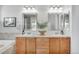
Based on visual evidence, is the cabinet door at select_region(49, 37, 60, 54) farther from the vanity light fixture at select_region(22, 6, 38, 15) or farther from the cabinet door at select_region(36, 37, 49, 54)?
the vanity light fixture at select_region(22, 6, 38, 15)

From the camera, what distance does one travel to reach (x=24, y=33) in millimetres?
3281

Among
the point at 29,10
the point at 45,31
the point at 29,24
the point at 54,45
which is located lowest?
the point at 54,45

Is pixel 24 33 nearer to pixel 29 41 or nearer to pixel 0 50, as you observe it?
pixel 29 41

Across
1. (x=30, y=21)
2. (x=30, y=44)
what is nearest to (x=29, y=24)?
(x=30, y=21)

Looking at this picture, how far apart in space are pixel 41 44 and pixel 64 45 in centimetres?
53

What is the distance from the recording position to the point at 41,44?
3.30 meters

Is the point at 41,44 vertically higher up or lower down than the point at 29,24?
lower down

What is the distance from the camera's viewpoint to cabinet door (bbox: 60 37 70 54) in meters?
3.22

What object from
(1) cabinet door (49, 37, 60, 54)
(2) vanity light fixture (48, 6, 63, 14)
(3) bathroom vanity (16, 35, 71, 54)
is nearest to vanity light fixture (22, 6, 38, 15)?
(2) vanity light fixture (48, 6, 63, 14)

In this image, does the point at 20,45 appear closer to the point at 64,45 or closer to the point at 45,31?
the point at 45,31

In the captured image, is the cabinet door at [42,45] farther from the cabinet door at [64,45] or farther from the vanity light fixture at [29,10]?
the vanity light fixture at [29,10]

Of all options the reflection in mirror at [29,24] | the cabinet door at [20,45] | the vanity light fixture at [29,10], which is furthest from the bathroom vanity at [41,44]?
the vanity light fixture at [29,10]
